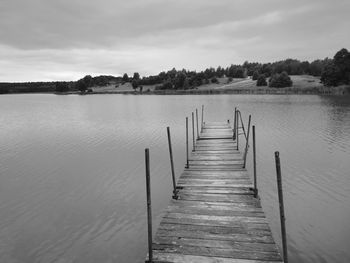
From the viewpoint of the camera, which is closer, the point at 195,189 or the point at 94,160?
the point at 195,189

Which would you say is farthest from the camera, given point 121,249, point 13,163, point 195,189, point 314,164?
point 13,163

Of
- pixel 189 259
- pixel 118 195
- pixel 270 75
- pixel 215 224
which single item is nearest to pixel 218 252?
pixel 189 259

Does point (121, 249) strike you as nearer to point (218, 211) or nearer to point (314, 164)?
point (218, 211)

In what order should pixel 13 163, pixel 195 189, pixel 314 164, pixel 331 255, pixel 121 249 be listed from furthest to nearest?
pixel 13 163 < pixel 314 164 < pixel 195 189 < pixel 121 249 < pixel 331 255

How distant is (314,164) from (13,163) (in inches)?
786

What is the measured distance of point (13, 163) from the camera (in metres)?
18.2

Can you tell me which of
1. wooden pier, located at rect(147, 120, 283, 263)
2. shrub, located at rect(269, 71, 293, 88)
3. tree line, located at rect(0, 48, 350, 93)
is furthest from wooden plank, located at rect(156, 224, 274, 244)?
shrub, located at rect(269, 71, 293, 88)

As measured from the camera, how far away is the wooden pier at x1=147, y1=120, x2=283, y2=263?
20.9 ft

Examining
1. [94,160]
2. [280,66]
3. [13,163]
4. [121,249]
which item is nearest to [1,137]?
[13,163]

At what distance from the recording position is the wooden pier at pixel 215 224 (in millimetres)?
6367

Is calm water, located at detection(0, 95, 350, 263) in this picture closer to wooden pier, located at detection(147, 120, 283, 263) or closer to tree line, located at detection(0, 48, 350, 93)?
wooden pier, located at detection(147, 120, 283, 263)

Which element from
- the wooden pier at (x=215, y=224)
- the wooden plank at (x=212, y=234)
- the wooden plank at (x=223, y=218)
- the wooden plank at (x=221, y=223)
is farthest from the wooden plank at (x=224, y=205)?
the wooden plank at (x=212, y=234)

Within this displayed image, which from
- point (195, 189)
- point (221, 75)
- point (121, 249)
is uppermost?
point (221, 75)

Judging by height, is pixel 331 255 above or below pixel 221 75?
below
